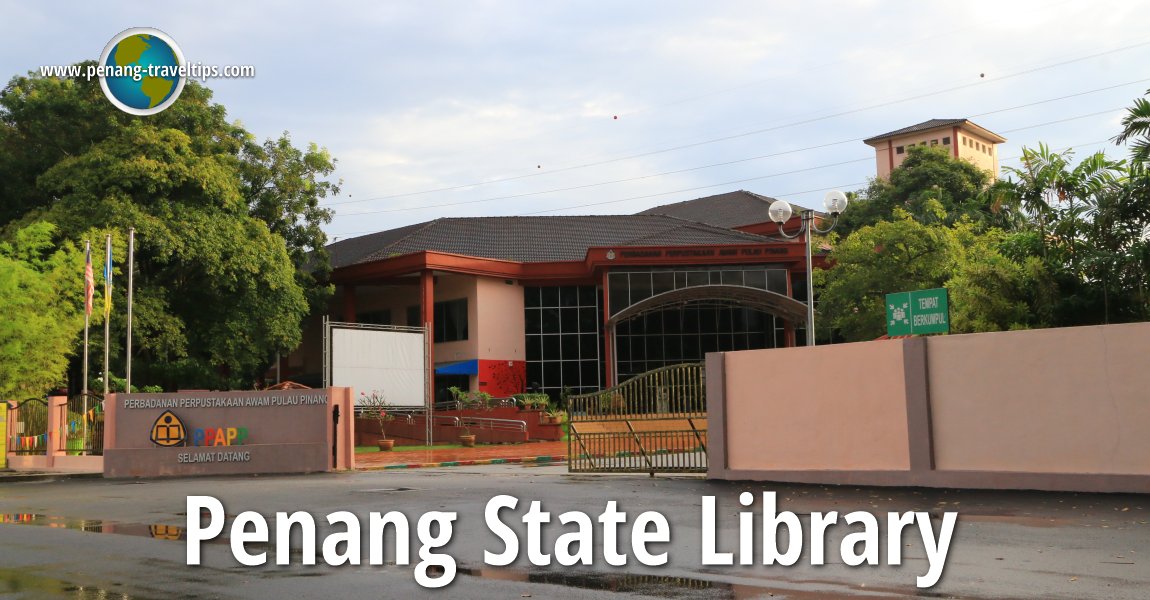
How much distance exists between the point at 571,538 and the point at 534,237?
40.5 metres

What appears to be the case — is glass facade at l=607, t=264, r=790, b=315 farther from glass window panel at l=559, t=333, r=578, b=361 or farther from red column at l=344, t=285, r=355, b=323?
red column at l=344, t=285, r=355, b=323

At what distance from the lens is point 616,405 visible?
1972 centimetres

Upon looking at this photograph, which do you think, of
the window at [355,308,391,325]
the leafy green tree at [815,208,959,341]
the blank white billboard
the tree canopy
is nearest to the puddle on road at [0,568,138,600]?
the tree canopy

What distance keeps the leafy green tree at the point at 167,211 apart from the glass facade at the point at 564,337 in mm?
11135

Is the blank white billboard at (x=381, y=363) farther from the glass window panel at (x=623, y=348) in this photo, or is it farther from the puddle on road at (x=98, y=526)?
the puddle on road at (x=98, y=526)

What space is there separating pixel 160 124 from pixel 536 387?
18.6 m

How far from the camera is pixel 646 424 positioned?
64.3 feet

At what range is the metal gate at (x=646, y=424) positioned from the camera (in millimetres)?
18797

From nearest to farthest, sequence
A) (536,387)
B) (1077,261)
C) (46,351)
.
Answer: (1077,261), (46,351), (536,387)

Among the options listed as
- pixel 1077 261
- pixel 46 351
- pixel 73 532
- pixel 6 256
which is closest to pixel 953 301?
pixel 1077 261

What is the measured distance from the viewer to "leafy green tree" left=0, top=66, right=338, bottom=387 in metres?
34.9

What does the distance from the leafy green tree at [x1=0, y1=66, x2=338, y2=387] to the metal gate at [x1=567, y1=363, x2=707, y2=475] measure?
20807 mm

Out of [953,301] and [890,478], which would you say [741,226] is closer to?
[953,301]

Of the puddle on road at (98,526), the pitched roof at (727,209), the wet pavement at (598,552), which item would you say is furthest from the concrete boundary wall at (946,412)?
the pitched roof at (727,209)
